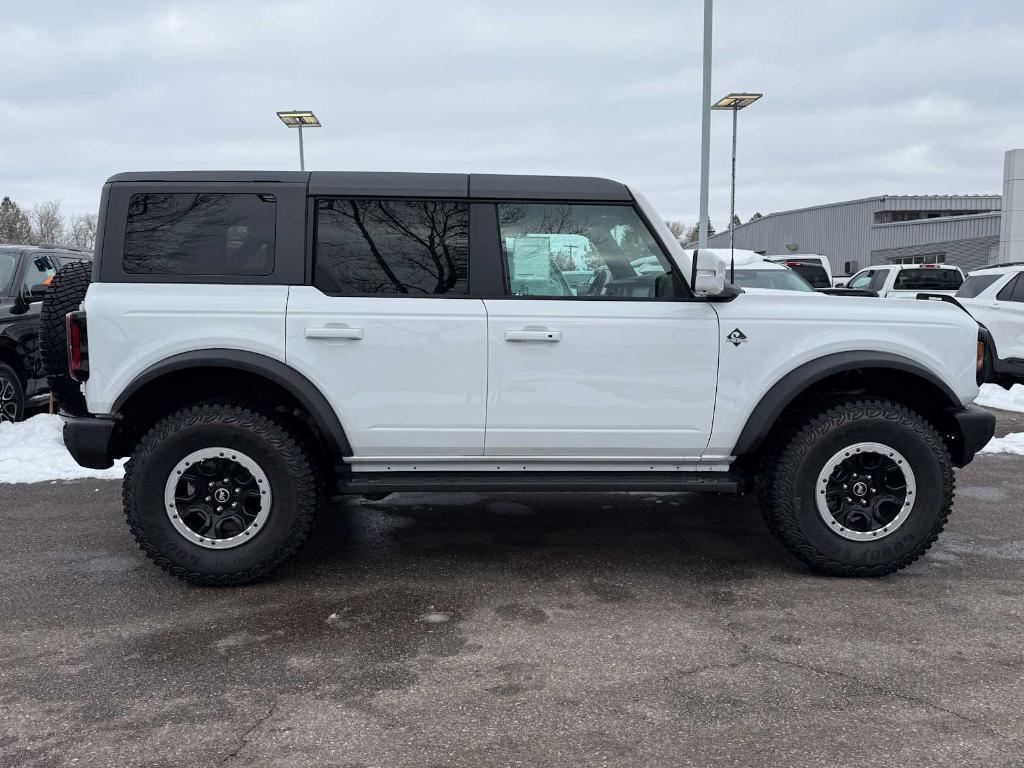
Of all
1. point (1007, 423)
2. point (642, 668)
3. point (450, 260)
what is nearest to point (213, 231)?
point (450, 260)

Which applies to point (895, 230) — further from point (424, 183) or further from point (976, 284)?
point (424, 183)

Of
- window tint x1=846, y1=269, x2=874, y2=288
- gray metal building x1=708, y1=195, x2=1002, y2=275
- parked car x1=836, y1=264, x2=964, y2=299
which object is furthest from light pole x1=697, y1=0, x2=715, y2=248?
gray metal building x1=708, y1=195, x2=1002, y2=275

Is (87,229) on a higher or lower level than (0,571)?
higher

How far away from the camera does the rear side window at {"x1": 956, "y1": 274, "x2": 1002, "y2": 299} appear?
38.5 feet

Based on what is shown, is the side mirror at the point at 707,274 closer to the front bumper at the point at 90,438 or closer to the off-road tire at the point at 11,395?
the front bumper at the point at 90,438

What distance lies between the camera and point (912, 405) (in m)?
4.57

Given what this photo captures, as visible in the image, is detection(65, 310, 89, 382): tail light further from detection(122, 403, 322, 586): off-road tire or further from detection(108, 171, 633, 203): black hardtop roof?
detection(108, 171, 633, 203): black hardtop roof

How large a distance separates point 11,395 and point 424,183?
19.5 feet

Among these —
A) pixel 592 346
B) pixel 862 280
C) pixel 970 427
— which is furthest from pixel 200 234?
pixel 862 280

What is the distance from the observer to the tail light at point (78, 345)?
414 centimetres

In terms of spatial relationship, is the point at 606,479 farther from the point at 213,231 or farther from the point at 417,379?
the point at 213,231

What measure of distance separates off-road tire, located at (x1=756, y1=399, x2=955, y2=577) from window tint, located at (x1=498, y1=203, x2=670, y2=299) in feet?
3.64

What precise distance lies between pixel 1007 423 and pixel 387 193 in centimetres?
759

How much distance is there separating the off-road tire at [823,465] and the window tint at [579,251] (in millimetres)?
1108
